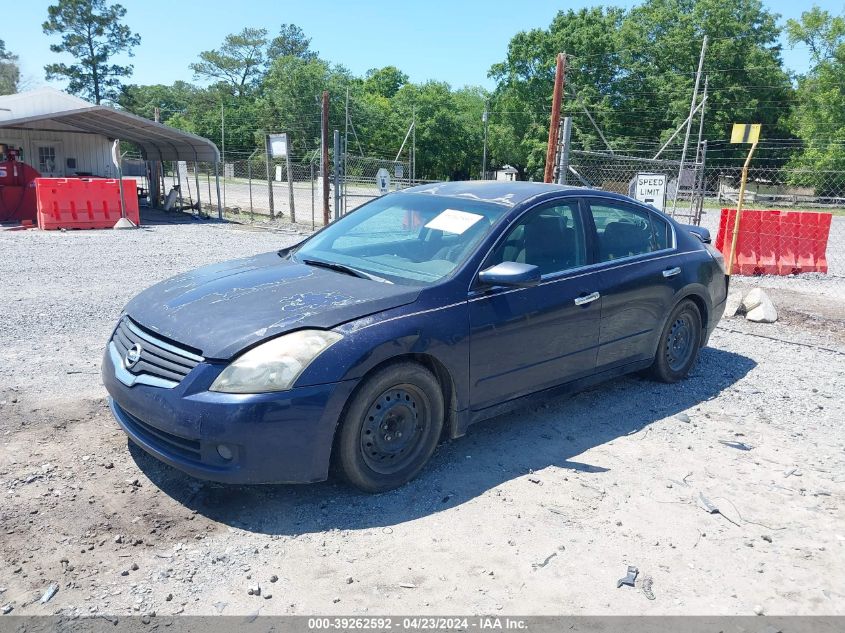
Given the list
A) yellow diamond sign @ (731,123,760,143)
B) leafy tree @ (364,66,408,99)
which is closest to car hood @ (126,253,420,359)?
yellow diamond sign @ (731,123,760,143)

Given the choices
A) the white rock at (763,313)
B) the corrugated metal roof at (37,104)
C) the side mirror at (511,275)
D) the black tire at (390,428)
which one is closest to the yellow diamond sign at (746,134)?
the white rock at (763,313)

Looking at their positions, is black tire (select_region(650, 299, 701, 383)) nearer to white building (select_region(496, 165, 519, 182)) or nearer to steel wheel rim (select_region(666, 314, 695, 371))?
steel wheel rim (select_region(666, 314, 695, 371))

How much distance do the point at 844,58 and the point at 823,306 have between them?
143ft

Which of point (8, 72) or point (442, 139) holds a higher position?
point (8, 72)

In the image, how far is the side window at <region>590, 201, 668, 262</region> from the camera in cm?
494

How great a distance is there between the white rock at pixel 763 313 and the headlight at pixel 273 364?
6556 mm

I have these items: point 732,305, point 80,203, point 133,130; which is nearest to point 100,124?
point 133,130

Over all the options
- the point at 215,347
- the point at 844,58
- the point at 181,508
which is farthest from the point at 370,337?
the point at 844,58

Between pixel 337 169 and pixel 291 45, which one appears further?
pixel 291 45

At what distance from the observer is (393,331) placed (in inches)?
139

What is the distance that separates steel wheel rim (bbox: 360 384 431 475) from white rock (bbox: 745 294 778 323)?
5958mm

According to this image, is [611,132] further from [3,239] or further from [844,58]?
[3,239]

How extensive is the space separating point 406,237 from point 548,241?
99 cm

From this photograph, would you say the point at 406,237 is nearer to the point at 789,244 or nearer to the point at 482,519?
the point at 482,519
